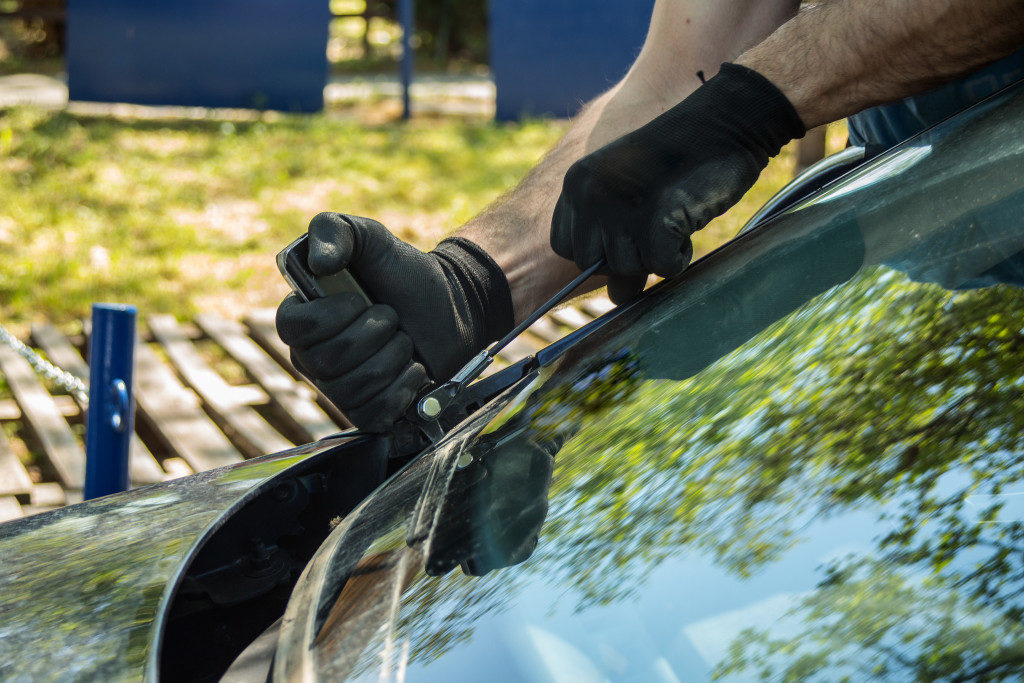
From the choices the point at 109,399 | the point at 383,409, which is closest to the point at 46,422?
the point at 109,399

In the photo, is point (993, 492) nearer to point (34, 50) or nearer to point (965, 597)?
point (965, 597)

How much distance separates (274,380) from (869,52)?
7.13 feet

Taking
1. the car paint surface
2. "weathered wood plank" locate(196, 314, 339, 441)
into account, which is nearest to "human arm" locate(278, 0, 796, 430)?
the car paint surface

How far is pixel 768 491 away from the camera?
82 centimetres

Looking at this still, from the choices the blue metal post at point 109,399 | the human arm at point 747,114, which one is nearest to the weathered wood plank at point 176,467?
the blue metal post at point 109,399

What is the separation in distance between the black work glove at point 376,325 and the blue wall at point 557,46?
18.0ft

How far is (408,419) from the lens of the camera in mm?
1277

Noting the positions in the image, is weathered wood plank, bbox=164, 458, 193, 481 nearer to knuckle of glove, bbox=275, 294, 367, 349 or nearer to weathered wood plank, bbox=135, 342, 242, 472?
weathered wood plank, bbox=135, 342, 242, 472

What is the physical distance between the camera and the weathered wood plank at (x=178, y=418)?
256 cm

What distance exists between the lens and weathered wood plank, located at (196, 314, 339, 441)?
275cm

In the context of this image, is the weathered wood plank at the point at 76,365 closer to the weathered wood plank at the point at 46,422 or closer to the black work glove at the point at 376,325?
the weathered wood plank at the point at 46,422

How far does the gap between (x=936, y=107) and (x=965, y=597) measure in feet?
3.31

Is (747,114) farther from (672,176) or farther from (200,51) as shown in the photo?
(200,51)

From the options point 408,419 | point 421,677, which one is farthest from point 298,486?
point 421,677
